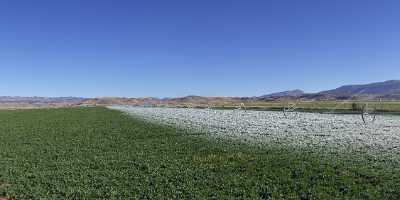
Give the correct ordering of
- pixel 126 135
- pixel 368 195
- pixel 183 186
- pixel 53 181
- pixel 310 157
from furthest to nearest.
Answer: pixel 126 135 < pixel 310 157 < pixel 53 181 < pixel 183 186 < pixel 368 195

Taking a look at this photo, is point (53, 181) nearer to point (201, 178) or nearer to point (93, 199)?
point (93, 199)

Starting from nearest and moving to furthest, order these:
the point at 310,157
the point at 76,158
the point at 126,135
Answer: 1. the point at 310,157
2. the point at 76,158
3. the point at 126,135

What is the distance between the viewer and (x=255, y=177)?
67.2 feet

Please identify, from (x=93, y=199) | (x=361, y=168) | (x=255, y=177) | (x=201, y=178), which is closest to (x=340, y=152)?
(x=361, y=168)

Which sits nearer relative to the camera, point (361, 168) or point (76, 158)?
point (361, 168)

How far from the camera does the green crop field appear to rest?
17797 mm

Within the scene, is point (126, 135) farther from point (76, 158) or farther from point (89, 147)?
point (76, 158)

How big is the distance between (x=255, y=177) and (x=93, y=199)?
7.82m

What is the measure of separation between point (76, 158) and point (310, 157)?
1488cm

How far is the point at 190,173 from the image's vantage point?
71.2 feet

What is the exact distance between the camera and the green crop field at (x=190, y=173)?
17797 mm

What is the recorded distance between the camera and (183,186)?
745 inches

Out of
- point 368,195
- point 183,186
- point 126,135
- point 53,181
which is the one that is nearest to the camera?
point 368,195

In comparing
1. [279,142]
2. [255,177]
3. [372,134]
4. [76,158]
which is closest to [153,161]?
[76,158]
